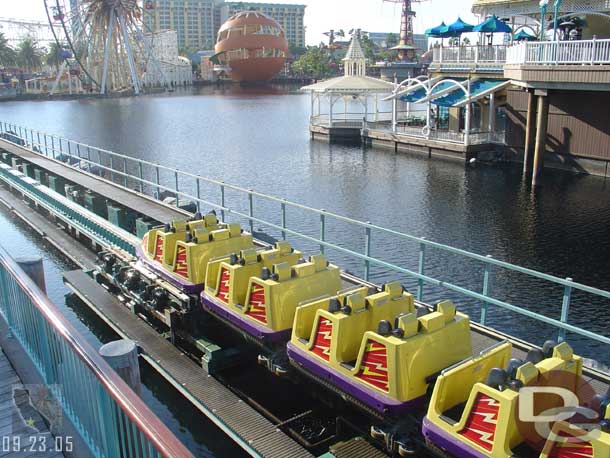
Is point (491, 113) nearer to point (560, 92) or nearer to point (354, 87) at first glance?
point (560, 92)

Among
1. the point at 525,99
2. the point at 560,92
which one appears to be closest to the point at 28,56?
the point at 525,99

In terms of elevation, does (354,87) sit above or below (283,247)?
above

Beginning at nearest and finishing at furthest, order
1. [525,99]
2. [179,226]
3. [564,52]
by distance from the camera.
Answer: [179,226] < [564,52] < [525,99]

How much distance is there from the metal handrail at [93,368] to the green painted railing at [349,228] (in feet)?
20.0

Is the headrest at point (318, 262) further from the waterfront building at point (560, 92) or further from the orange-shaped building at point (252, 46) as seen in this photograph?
the orange-shaped building at point (252, 46)

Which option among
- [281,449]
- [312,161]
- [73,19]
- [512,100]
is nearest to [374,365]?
[281,449]

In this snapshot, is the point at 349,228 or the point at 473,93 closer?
the point at 349,228

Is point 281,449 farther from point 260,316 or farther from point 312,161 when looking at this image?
point 312,161

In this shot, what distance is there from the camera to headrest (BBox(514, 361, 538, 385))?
6.20 meters

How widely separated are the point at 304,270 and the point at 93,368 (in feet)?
18.2

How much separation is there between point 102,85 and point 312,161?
7564cm

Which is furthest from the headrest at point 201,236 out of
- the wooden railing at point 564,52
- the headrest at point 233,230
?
the wooden railing at point 564,52

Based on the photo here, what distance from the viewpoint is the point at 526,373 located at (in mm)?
6227

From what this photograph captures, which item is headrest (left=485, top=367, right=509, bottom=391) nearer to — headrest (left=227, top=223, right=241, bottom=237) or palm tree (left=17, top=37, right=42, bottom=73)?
headrest (left=227, top=223, right=241, bottom=237)
